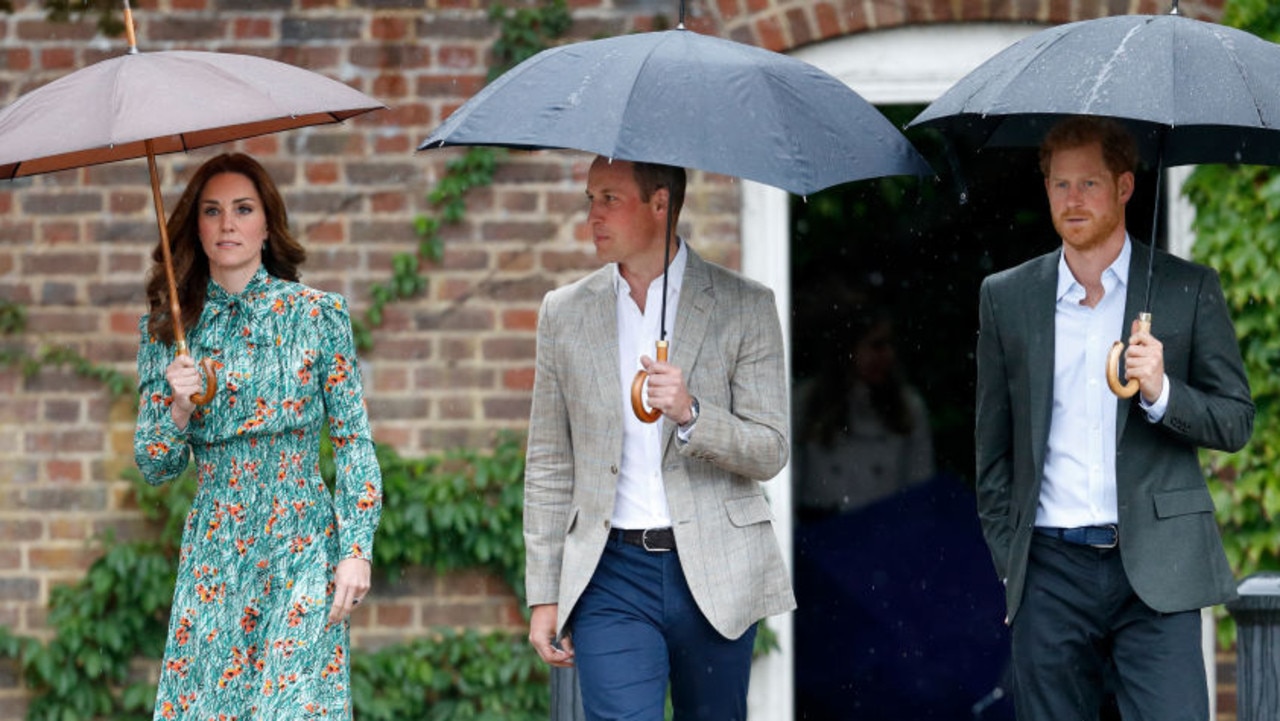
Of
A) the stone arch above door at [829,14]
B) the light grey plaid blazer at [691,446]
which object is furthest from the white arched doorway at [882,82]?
the light grey plaid blazer at [691,446]

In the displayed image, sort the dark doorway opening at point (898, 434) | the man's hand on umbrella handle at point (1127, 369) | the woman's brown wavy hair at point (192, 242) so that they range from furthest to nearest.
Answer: the dark doorway opening at point (898, 434) < the woman's brown wavy hair at point (192, 242) < the man's hand on umbrella handle at point (1127, 369)

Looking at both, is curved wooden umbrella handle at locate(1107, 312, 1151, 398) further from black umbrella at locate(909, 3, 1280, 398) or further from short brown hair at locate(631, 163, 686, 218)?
short brown hair at locate(631, 163, 686, 218)

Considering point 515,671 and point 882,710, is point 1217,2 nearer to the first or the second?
point 882,710

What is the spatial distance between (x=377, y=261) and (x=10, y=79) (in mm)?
1452

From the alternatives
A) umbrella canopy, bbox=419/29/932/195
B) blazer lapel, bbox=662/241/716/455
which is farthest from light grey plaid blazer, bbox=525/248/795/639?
umbrella canopy, bbox=419/29/932/195

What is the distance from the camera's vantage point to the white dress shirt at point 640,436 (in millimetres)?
4297

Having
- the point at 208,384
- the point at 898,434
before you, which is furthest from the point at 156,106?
the point at 898,434

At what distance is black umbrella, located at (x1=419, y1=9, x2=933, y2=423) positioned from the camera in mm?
3838

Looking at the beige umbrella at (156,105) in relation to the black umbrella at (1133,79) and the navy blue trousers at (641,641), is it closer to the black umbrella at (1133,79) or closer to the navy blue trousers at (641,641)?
the navy blue trousers at (641,641)

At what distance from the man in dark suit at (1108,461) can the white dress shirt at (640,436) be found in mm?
814

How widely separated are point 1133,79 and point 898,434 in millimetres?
3392

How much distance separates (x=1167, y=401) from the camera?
4.09 meters

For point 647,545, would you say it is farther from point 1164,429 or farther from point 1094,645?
point 1164,429

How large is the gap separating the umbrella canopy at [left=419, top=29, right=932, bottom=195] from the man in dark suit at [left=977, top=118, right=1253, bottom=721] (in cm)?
44
